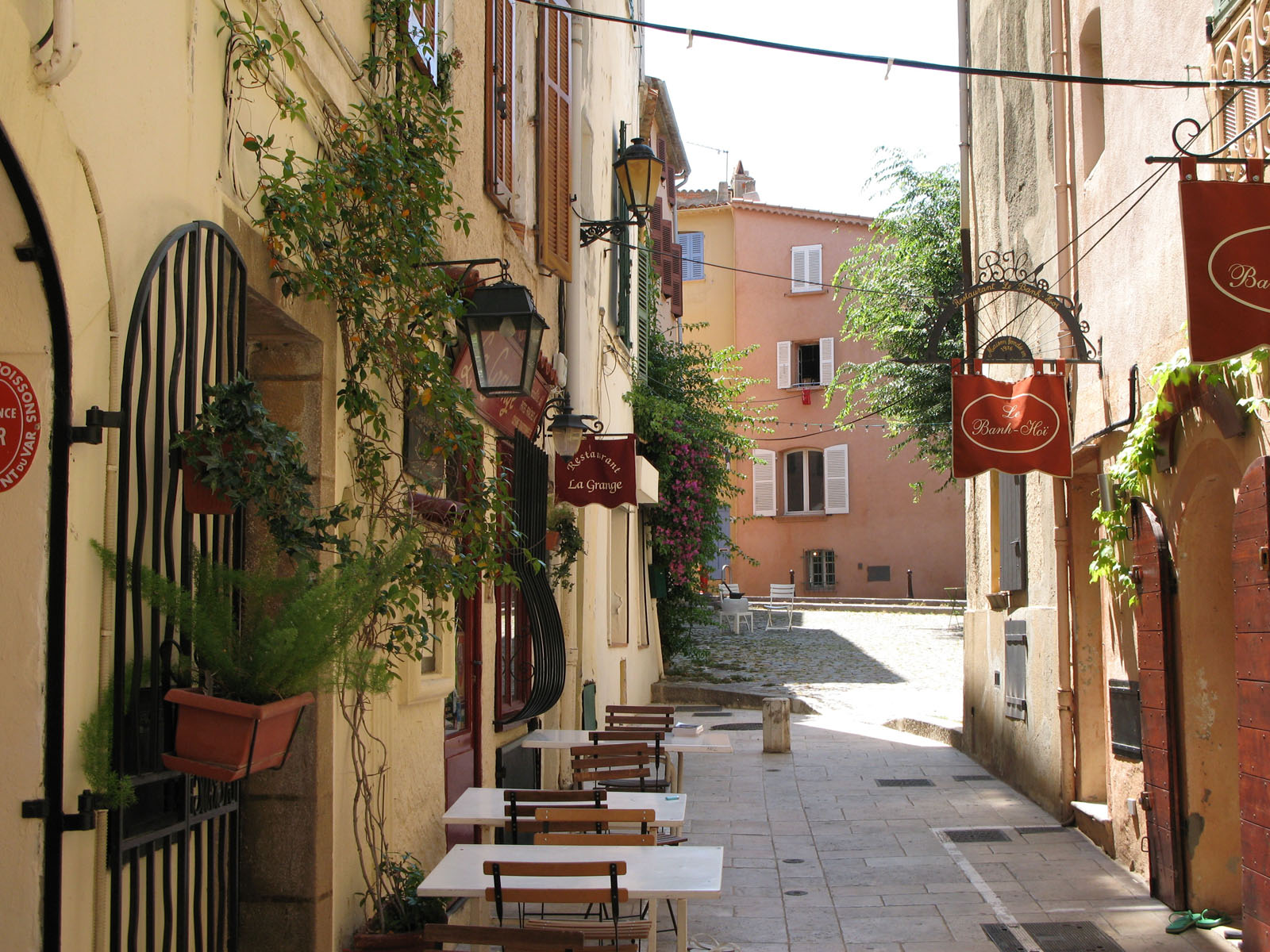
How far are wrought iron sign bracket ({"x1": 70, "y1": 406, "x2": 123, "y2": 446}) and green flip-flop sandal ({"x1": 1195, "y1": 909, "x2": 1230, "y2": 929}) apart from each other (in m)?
6.02

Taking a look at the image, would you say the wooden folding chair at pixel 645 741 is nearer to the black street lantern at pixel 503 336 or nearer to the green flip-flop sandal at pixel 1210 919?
the black street lantern at pixel 503 336

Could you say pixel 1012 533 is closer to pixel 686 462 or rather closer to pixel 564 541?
pixel 564 541

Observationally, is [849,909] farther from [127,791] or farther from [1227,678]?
[127,791]

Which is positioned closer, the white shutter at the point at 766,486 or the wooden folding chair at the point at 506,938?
the wooden folding chair at the point at 506,938

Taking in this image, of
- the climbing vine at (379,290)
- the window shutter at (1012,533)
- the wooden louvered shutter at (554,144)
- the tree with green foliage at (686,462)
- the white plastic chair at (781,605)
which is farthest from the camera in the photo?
the white plastic chair at (781,605)

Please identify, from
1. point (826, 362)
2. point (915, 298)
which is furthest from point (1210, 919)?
point (826, 362)

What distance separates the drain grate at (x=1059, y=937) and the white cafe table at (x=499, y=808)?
178cm

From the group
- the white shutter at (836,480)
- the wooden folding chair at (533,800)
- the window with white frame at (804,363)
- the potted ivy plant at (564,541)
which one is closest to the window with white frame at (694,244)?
the window with white frame at (804,363)

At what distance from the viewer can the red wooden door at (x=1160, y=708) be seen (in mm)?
6820

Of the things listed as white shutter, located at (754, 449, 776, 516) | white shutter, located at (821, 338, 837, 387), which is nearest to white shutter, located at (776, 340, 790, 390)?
white shutter, located at (821, 338, 837, 387)

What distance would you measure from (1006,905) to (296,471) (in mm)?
5306

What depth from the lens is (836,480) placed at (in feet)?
104

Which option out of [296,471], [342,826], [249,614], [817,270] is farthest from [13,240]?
A: [817,270]

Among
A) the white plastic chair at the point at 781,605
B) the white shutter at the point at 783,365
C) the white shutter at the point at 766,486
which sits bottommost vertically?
the white plastic chair at the point at 781,605
